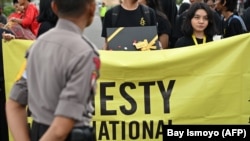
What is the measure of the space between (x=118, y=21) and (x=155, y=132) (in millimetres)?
1366

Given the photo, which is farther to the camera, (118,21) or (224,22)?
(224,22)

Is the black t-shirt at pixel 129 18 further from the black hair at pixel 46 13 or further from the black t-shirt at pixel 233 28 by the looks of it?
the black t-shirt at pixel 233 28

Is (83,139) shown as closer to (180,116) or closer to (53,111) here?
(53,111)

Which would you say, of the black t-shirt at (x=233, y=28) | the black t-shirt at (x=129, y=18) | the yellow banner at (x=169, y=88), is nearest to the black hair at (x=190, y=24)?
the black t-shirt at (x=129, y=18)

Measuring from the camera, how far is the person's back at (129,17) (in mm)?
5895

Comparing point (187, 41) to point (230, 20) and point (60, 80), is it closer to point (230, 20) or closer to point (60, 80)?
point (230, 20)

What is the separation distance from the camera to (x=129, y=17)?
19.4ft

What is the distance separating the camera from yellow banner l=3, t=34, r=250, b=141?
5035mm

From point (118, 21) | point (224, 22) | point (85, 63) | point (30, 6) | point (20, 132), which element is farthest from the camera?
point (30, 6)

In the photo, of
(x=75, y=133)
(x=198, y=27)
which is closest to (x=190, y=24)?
(x=198, y=27)

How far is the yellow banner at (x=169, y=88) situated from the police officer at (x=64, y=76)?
2301 millimetres

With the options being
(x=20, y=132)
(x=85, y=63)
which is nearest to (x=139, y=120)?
(x=20, y=132)

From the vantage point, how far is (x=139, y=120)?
505 centimetres

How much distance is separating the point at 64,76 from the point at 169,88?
2611 mm
